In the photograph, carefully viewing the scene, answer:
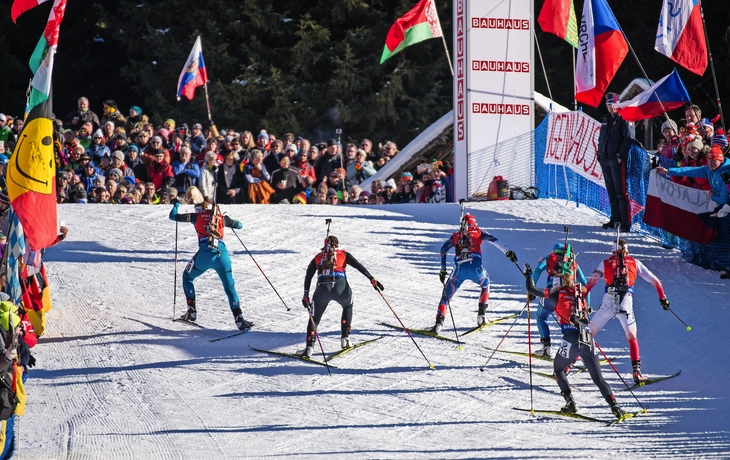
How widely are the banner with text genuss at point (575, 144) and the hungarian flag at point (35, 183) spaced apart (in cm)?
1037

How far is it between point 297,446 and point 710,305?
20.7 feet

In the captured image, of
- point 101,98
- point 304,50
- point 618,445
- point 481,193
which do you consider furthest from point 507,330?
point 101,98

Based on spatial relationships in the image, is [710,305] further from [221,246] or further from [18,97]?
[18,97]

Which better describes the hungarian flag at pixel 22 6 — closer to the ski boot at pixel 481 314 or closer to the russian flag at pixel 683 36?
the ski boot at pixel 481 314

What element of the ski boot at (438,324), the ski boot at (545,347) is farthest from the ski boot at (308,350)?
the ski boot at (545,347)

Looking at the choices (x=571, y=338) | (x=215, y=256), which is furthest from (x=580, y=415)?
(x=215, y=256)

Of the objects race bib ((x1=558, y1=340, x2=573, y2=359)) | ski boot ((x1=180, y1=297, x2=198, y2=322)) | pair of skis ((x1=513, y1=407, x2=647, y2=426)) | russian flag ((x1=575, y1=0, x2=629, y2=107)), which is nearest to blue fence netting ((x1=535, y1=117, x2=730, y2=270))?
russian flag ((x1=575, y1=0, x2=629, y2=107))

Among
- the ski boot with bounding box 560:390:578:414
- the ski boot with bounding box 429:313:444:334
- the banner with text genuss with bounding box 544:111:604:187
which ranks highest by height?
the banner with text genuss with bounding box 544:111:604:187

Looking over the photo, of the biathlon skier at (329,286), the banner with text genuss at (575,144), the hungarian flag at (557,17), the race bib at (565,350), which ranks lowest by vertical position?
the race bib at (565,350)

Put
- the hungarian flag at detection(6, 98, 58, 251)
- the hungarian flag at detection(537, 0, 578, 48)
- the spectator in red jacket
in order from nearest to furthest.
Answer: the hungarian flag at detection(6, 98, 58, 251) → the hungarian flag at detection(537, 0, 578, 48) → the spectator in red jacket

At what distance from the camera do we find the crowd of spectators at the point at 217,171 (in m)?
21.2

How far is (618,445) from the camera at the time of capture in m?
10.5

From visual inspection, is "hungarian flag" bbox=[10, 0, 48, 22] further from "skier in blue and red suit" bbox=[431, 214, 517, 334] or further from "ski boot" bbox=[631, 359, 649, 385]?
"ski boot" bbox=[631, 359, 649, 385]

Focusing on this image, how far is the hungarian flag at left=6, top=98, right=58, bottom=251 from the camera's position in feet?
34.0
